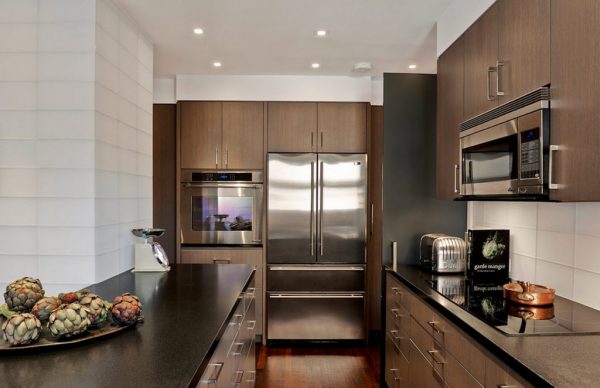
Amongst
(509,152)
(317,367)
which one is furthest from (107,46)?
(317,367)

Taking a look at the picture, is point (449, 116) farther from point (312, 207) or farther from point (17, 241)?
point (17, 241)

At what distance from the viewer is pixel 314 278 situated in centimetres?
450

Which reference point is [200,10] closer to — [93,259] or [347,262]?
[93,259]

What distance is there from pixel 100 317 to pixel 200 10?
217 cm

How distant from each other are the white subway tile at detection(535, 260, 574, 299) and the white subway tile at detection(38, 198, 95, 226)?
2395 millimetres

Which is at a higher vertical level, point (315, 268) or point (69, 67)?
point (69, 67)

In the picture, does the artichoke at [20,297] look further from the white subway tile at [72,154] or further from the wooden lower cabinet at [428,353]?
→ the wooden lower cabinet at [428,353]

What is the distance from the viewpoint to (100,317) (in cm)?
153

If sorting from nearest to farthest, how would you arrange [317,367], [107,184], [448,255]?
[107,184] < [448,255] < [317,367]

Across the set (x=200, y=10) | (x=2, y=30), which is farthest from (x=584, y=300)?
(x=2, y=30)

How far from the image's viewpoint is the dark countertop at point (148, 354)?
45.6 inches

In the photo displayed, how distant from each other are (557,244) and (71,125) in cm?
259

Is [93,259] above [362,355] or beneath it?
above

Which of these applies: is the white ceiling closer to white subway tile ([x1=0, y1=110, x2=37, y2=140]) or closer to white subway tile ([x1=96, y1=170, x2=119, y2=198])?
white subway tile ([x1=0, y1=110, x2=37, y2=140])
